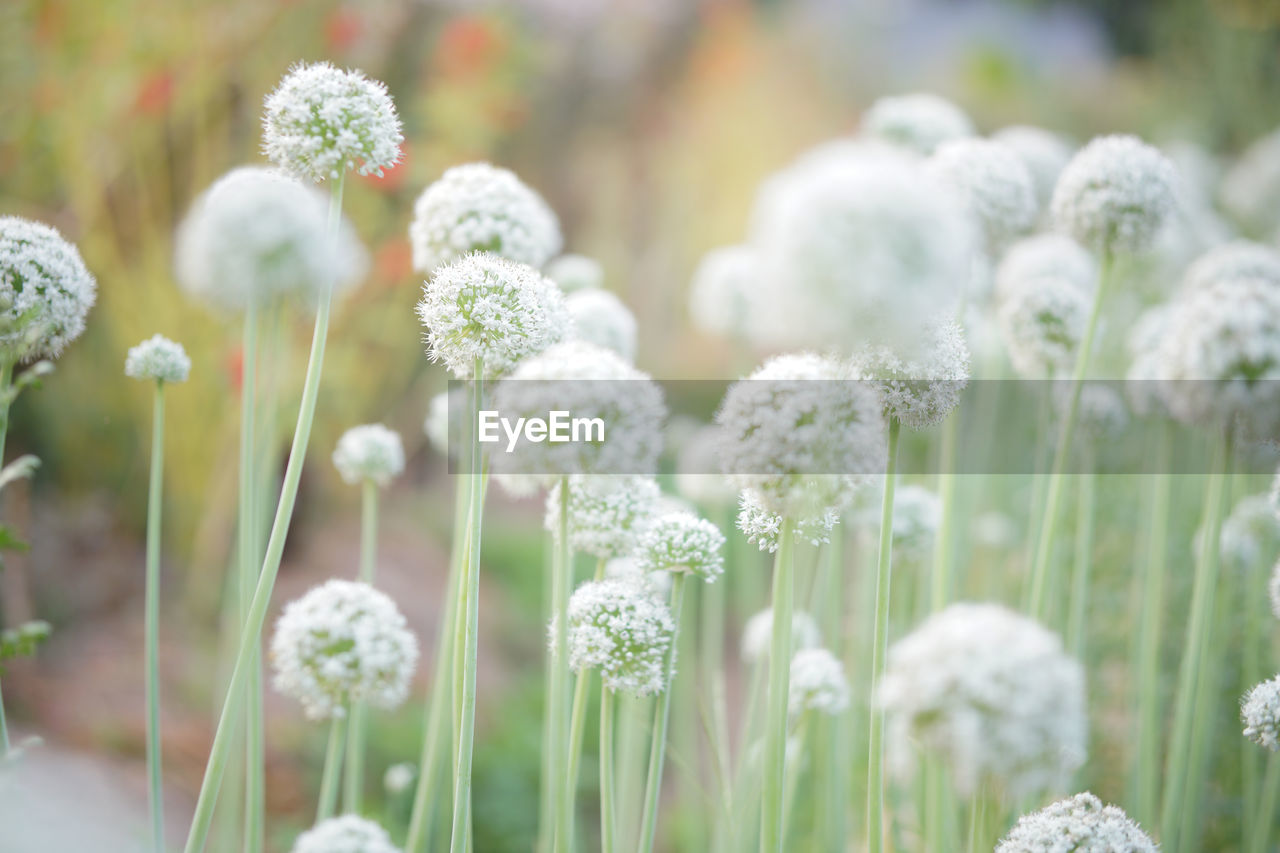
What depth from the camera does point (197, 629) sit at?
4359mm

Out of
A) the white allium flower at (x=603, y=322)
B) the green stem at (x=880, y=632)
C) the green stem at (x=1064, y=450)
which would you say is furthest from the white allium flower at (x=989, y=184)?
the green stem at (x=880, y=632)

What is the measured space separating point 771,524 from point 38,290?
4.40 feet

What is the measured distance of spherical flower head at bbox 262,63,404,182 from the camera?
1487mm

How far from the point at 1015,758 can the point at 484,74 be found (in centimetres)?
507

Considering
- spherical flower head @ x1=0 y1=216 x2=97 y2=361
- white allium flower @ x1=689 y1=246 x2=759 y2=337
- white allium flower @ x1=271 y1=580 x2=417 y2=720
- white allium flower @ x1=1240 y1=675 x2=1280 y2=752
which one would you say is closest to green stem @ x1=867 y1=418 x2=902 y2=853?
white allium flower @ x1=1240 y1=675 x2=1280 y2=752

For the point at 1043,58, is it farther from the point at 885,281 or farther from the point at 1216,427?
the point at 885,281

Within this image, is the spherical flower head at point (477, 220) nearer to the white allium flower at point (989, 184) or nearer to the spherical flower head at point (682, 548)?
the spherical flower head at point (682, 548)

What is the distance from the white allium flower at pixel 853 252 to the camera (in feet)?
3.13

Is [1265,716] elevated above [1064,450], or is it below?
below

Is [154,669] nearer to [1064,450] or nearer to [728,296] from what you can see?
[1064,450]

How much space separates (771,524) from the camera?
1.37 m

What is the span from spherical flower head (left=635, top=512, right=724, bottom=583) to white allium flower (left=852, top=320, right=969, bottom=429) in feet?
1.39

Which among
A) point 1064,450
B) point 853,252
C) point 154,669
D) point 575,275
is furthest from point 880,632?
point 575,275

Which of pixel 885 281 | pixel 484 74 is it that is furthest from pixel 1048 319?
pixel 484 74
